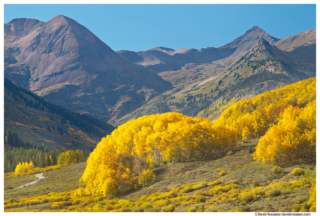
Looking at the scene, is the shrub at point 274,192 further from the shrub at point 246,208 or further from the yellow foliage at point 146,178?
the yellow foliage at point 146,178

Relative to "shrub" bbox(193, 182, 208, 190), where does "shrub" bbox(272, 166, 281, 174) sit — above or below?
above

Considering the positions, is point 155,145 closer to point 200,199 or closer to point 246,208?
point 200,199

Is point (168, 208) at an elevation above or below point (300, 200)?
below

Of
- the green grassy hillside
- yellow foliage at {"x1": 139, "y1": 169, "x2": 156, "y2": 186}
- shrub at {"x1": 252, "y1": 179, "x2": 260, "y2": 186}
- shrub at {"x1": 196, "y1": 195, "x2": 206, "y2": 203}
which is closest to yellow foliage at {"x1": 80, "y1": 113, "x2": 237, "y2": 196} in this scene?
yellow foliage at {"x1": 139, "y1": 169, "x2": 156, "y2": 186}

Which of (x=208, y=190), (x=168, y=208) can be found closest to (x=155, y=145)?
(x=208, y=190)

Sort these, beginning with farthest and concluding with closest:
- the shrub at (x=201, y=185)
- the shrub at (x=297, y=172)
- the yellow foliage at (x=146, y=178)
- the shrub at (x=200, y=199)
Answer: the yellow foliage at (x=146, y=178), the shrub at (x=201, y=185), the shrub at (x=297, y=172), the shrub at (x=200, y=199)

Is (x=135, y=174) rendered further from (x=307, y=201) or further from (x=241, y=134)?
(x=241, y=134)

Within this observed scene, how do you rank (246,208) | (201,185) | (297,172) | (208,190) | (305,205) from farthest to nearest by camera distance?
(201,185)
(297,172)
(208,190)
(246,208)
(305,205)

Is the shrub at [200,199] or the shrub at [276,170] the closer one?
the shrub at [200,199]

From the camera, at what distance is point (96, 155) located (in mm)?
92250

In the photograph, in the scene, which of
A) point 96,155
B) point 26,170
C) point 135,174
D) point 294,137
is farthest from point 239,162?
point 26,170

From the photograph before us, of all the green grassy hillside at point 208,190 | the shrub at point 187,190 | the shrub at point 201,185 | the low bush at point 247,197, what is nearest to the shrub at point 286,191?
the green grassy hillside at point 208,190

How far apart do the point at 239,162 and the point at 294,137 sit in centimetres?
1628

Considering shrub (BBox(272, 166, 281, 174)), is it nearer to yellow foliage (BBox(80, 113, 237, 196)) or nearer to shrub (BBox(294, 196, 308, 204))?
shrub (BBox(294, 196, 308, 204))
